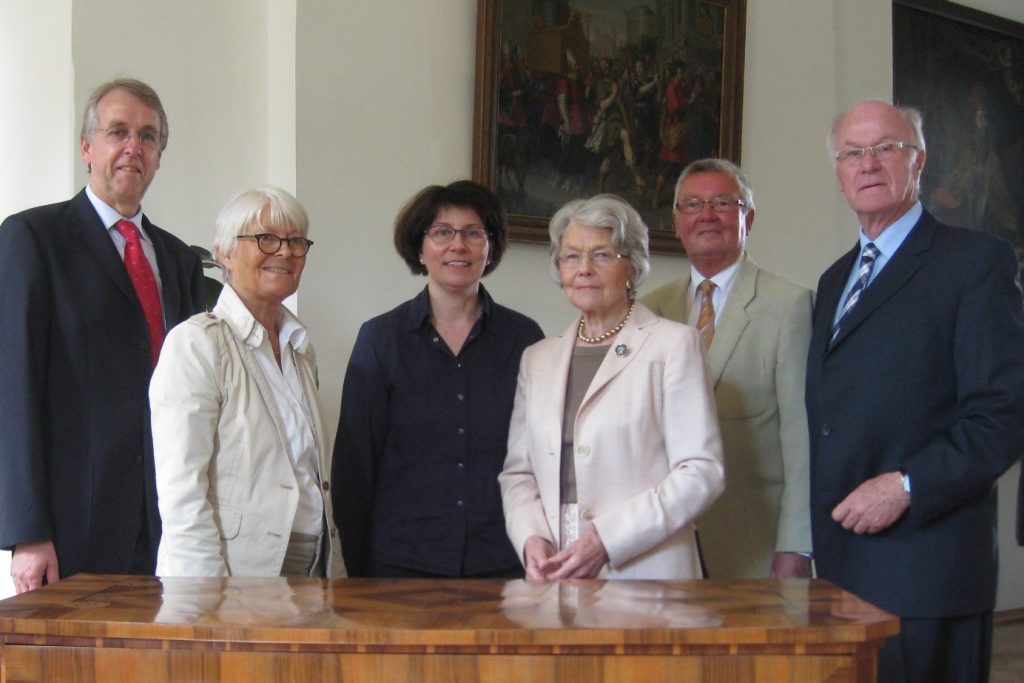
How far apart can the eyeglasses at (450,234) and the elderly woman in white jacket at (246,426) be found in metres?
0.43

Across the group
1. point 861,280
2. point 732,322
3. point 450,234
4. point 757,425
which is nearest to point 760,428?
point 757,425

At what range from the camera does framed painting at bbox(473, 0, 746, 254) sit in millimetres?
5234

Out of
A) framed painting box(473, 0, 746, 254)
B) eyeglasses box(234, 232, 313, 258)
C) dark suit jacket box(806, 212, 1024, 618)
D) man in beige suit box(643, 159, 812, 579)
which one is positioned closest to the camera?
dark suit jacket box(806, 212, 1024, 618)

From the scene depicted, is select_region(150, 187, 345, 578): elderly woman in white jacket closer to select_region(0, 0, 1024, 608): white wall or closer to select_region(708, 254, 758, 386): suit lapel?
select_region(708, 254, 758, 386): suit lapel

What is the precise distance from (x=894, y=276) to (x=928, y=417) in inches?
14.2

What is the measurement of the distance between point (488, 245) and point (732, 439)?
2.89 ft

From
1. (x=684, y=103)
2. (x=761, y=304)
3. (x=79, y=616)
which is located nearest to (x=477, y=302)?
(x=761, y=304)

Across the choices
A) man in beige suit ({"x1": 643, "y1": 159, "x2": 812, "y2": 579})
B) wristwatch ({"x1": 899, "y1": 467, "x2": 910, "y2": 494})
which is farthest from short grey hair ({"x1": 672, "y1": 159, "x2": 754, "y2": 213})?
wristwatch ({"x1": 899, "y1": 467, "x2": 910, "y2": 494})

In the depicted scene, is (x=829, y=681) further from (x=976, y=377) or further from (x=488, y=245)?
(x=488, y=245)

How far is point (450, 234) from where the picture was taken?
10.1 ft

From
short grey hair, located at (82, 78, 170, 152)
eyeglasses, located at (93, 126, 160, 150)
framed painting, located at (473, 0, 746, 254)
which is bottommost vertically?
eyeglasses, located at (93, 126, 160, 150)

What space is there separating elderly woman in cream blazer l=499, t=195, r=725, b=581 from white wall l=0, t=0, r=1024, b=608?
2.16m

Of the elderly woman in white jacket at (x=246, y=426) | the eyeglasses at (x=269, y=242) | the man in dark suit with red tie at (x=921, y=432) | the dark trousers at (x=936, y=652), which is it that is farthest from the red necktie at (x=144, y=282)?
the dark trousers at (x=936, y=652)

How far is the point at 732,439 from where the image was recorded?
3055 mm
